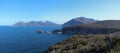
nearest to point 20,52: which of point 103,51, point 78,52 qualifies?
point 78,52

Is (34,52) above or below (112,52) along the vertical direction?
below

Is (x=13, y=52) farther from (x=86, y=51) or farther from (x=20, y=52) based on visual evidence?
(x=86, y=51)

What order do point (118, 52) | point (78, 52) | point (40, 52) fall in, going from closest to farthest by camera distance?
point (118, 52)
point (78, 52)
point (40, 52)

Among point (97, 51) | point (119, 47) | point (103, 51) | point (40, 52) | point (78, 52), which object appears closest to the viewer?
point (119, 47)

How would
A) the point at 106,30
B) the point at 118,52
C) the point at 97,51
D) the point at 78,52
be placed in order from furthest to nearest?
the point at 106,30, the point at 78,52, the point at 97,51, the point at 118,52

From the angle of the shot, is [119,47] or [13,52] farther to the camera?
[13,52]

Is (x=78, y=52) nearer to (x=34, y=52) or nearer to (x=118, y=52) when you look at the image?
(x=118, y=52)

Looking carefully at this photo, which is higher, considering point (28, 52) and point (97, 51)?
point (97, 51)

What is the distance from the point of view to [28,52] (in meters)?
78.6

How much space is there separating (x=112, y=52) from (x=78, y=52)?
31.1ft

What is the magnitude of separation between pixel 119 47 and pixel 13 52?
5837 centimetres

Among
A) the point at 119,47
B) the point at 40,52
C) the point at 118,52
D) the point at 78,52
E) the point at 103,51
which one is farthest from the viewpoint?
the point at 40,52

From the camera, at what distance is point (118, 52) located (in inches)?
894

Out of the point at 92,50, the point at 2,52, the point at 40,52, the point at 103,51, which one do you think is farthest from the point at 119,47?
the point at 2,52
